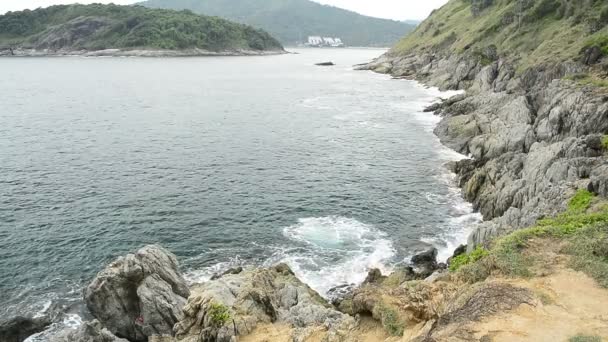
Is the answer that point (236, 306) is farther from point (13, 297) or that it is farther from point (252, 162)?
point (252, 162)

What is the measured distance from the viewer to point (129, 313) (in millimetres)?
34219

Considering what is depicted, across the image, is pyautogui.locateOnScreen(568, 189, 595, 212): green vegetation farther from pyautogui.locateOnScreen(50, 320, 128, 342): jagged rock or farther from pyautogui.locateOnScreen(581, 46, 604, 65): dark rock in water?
pyautogui.locateOnScreen(581, 46, 604, 65): dark rock in water

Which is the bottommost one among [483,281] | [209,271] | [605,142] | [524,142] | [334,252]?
[209,271]

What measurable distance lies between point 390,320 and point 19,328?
26988 millimetres

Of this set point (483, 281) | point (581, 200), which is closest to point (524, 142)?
point (581, 200)

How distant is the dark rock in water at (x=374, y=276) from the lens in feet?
128

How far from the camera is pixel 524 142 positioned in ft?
206

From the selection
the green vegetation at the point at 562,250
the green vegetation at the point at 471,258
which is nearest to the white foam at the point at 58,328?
the green vegetation at the point at 471,258

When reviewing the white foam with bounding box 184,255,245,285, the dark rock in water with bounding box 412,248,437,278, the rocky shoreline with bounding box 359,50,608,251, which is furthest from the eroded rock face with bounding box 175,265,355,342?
the rocky shoreline with bounding box 359,50,608,251

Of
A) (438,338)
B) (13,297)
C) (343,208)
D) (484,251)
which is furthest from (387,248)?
(13,297)

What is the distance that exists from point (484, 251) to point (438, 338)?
10785 mm

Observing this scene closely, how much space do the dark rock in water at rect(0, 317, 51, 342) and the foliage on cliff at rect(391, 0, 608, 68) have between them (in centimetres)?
8551

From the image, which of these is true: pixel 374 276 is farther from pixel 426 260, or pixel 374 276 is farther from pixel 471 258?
pixel 471 258

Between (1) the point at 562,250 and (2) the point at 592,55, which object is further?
(2) the point at 592,55
